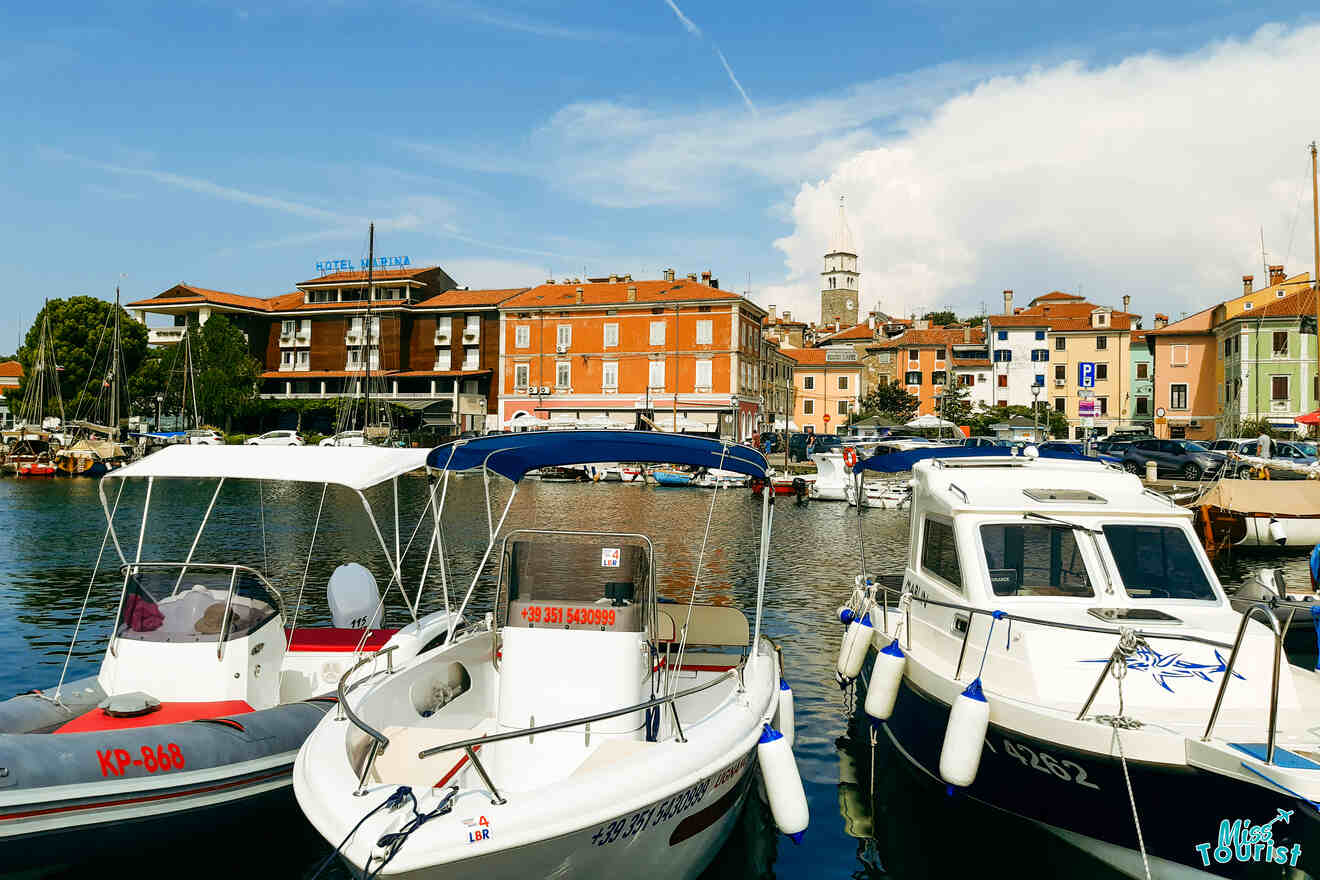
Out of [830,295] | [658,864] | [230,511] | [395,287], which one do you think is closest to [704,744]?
[658,864]

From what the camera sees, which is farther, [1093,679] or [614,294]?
[614,294]

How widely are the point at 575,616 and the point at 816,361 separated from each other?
82.3 meters

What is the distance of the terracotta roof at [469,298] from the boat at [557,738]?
65.3 metres

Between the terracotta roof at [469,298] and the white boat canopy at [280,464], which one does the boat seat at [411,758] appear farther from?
the terracotta roof at [469,298]

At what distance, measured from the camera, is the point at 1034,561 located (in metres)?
8.53

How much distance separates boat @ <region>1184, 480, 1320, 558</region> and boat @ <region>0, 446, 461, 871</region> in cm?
2239

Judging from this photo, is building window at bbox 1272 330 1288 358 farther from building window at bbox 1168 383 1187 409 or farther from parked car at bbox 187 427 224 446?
parked car at bbox 187 427 224 446

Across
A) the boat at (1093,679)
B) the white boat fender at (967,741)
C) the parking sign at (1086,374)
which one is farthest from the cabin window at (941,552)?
the parking sign at (1086,374)

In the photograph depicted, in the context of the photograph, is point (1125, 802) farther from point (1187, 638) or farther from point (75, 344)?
point (75, 344)

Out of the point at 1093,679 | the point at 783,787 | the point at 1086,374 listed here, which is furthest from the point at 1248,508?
the point at 1086,374

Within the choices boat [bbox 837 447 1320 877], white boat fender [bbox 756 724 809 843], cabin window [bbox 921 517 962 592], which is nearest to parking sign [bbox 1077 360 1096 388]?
boat [bbox 837 447 1320 877]

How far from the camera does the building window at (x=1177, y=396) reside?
68438 millimetres

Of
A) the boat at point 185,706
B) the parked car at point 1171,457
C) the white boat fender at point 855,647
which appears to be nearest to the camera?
the boat at point 185,706

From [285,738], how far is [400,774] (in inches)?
68.7
